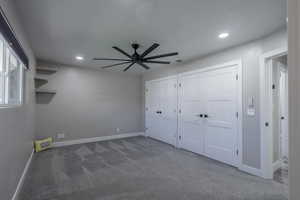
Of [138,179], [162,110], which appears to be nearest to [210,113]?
[162,110]

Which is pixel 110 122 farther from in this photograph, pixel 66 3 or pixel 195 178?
pixel 66 3

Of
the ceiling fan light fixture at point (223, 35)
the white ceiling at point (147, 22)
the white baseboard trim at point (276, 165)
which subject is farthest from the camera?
the white baseboard trim at point (276, 165)

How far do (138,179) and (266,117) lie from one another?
2.44 metres

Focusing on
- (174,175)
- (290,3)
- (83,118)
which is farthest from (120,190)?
(83,118)

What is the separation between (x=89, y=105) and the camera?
507 centimetres

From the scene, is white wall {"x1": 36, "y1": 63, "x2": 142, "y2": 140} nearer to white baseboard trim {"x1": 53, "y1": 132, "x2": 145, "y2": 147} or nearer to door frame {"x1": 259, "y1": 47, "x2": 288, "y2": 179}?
white baseboard trim {"x1": 53, "y1": 132, "x2": 145, "y2": 147}

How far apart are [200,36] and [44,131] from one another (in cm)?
460

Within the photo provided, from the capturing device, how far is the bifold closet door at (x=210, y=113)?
126 inches

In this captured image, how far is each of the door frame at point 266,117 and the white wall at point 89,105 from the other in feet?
13.5

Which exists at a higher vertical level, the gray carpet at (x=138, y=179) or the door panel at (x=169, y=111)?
the door panel at (x=169, y=111)

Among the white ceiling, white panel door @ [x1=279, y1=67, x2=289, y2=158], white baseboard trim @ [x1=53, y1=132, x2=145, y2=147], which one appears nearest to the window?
the white ceiling

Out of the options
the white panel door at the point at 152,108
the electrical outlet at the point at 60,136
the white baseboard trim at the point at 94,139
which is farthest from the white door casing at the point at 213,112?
the electrical outlet at the point at 60,136

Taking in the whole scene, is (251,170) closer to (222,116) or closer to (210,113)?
(222,116)

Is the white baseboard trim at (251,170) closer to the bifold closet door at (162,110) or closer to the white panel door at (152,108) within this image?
the bifold closet door at (162,110)
